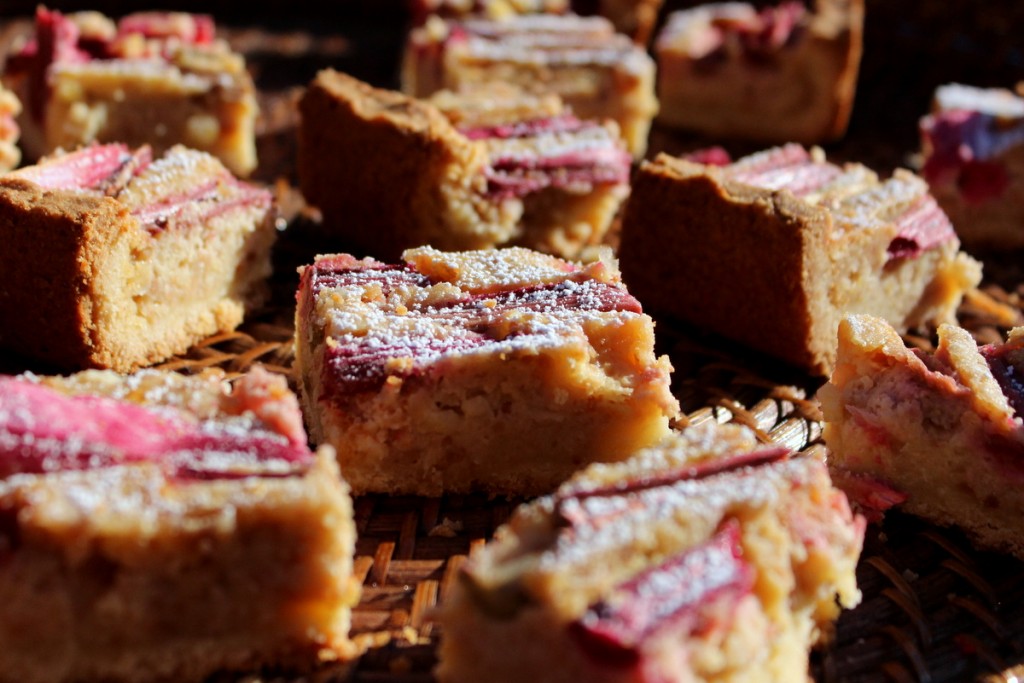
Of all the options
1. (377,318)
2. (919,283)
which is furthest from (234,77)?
(919,283)

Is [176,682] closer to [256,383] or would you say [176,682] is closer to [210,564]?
[210,564]

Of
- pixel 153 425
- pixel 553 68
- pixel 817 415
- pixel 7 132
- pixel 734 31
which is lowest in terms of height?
pixel 817 415

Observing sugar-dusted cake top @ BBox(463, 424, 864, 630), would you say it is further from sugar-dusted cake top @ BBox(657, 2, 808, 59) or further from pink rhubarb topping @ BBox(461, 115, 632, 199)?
sugar-dusted cake top @ BBox(657, 2, 808, 59)

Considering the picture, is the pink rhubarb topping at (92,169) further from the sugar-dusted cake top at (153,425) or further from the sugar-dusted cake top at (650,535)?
the sugar-dusted cake top at (650,535)

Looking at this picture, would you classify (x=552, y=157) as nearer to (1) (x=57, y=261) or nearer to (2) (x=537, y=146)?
(2) (x=537, y=146)

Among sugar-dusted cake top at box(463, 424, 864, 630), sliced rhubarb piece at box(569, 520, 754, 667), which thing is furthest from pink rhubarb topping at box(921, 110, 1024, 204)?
sliced rhubarb piece at box(569, 520, 754, 667)

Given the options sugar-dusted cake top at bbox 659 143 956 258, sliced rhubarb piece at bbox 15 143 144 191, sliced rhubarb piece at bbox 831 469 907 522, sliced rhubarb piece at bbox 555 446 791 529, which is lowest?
sliced rhubarb piece at bbox 831 469 907 522

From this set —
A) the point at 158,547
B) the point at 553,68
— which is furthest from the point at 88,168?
the point at 553,68
